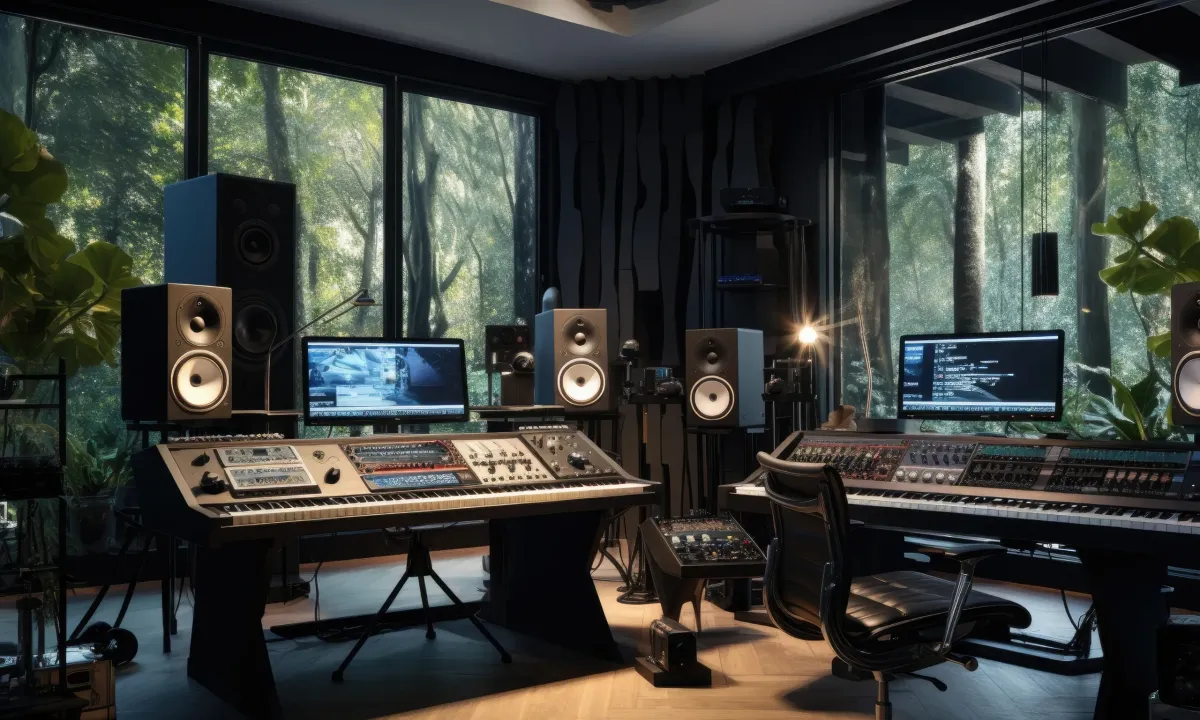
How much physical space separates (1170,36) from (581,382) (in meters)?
3.20

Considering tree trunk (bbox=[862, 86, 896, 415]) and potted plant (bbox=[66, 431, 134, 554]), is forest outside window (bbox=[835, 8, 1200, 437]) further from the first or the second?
potted plant (bbox=[66, 431, 134, 554])

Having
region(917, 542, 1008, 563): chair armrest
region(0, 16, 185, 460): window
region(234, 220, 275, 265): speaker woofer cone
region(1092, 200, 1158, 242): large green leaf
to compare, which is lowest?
region(917, 542, 1008, 563): chair armrest

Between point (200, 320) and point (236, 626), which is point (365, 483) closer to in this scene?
point (236, 626)

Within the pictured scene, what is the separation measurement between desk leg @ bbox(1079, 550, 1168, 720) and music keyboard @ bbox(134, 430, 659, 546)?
56.3 inches

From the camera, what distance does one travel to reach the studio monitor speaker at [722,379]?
4.28 metres

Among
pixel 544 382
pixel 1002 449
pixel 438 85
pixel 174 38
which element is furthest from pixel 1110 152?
pixel 174 38

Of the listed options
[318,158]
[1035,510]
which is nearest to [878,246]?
[1035,510]

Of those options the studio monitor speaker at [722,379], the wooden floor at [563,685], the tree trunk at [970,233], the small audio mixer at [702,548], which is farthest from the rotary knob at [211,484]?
the tree trunk at [970,233]

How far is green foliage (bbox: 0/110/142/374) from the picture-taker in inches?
124

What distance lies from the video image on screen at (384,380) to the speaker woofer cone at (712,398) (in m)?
1.16

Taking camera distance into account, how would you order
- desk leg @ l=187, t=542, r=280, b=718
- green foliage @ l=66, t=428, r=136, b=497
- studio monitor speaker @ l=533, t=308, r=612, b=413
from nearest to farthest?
desk leg @ l=187, t=542, r=280, b=718 → studio monitor speaker @ l=533, t=308, r=612, b=413 → green foliage @ l=66, t=428, r=136, b=497

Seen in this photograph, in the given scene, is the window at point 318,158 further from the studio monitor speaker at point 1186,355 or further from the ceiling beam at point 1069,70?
the studio monitor speaker at point 1186,355

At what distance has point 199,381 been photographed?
321cm

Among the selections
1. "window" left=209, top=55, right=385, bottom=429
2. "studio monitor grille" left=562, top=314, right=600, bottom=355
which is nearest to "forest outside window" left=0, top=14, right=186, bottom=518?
"window" left=209, top=55, right=385, bottom=429
